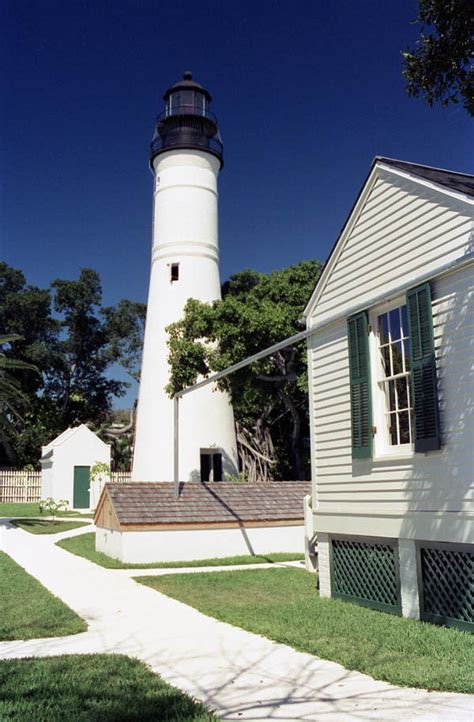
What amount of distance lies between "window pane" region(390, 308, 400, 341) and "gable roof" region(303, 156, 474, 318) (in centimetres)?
172

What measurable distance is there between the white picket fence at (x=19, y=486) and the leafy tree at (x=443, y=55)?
30123mm

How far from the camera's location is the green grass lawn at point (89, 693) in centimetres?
445

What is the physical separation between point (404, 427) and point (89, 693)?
5297 mm

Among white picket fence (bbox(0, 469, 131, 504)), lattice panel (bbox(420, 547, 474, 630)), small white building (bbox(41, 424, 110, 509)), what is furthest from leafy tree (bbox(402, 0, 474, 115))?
white picket fence (bbox(0, 469, 131, 504))

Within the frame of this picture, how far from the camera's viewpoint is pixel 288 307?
22938 mm

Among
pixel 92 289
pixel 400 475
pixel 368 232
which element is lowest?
pixel 400 475

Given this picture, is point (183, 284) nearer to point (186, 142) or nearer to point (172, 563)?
point (186, 142)

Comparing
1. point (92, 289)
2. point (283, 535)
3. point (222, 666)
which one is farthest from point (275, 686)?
point (92, 289)

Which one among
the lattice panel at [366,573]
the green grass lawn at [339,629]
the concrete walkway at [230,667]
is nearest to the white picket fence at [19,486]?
the green grass lawn at [339,629]

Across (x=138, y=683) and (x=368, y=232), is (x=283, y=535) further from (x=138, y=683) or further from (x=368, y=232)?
(x=138, y=683)

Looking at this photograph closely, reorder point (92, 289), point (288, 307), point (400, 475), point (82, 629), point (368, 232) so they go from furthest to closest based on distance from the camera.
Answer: point (92, 289)
point (288, 307)
point (368, 232)
point (400, 475)
point (82, 629)

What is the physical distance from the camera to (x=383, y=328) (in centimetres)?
929

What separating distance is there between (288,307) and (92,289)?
87.7ft

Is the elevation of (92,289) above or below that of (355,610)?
above
